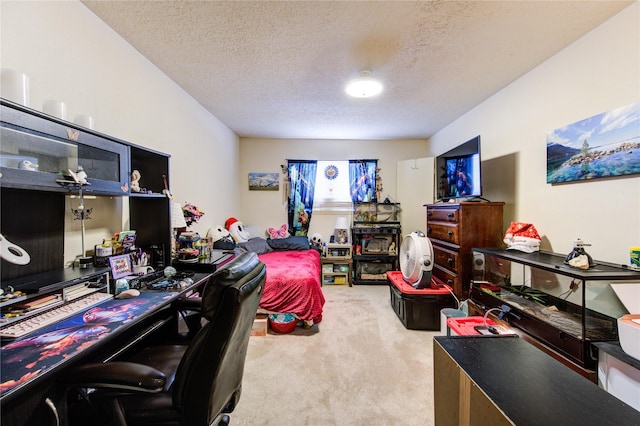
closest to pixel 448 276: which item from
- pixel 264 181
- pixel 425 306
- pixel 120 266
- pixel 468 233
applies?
pixel 425 306

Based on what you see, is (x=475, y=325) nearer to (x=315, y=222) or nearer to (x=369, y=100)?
(x=369, y=100)

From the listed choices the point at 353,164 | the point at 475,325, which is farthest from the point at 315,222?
the point at 475,325

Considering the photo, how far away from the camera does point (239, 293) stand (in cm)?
90

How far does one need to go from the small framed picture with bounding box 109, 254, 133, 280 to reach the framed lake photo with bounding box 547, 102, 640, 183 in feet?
10.2

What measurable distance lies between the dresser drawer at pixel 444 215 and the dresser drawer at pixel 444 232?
6 cm

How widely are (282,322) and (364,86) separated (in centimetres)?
245

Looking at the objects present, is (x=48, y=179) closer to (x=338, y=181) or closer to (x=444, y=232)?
(x=444, y=232)

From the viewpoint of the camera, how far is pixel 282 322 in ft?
8.32

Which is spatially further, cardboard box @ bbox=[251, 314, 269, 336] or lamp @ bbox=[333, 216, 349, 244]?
lamp @ bbox=[333, 216, 349, 244]

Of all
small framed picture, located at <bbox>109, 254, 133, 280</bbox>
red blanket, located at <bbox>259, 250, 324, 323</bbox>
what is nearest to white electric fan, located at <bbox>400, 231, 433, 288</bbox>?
red blanket, located at <bbox>259, 250, 324, 323</bbox>

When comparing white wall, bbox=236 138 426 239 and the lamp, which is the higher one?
white wall, bbox=236 138 426 239

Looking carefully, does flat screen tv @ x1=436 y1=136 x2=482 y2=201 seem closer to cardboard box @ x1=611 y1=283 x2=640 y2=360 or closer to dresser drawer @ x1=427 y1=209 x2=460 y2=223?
dresser drawer @ x1=427 y1=209 x2=460 y2=223

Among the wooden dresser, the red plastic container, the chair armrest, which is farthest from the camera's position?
the wooden dresser

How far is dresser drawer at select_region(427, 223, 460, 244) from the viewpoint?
2545 mm
